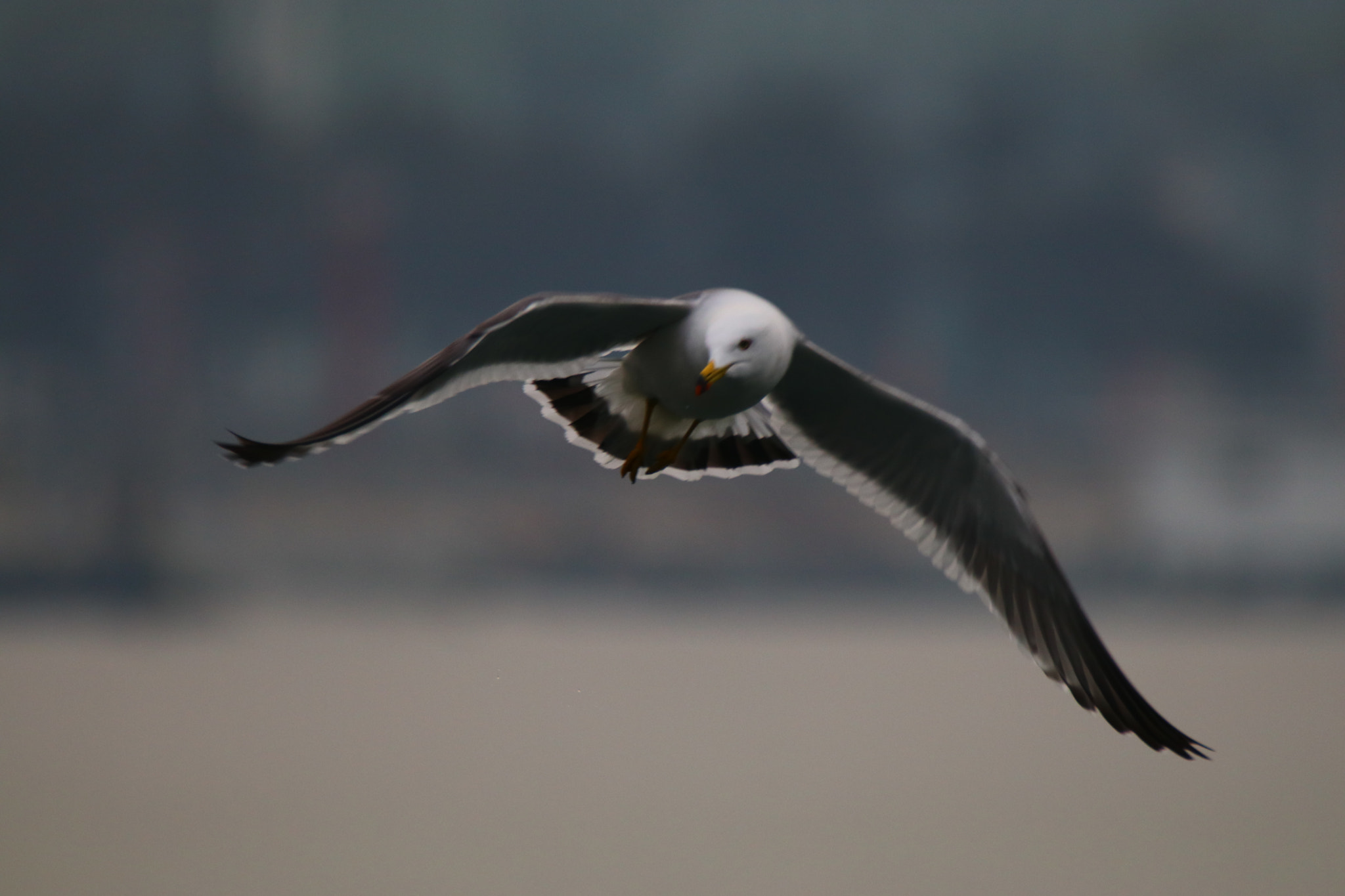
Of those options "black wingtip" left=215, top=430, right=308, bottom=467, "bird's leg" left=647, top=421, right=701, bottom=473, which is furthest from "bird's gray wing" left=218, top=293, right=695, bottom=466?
"bird's leg" left=647, top=421, right=701, bottom=473

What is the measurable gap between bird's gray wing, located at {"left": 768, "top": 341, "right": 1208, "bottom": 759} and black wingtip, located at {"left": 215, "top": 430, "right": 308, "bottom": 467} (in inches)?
41.2

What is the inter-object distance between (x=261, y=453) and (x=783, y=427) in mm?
1222

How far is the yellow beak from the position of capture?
6.23 ft

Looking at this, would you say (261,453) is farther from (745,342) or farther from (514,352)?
(745,342)

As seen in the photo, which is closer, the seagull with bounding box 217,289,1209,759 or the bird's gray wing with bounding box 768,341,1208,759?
the seagull with bounding box 217,289,1209,759

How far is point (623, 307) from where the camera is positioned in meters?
1.98

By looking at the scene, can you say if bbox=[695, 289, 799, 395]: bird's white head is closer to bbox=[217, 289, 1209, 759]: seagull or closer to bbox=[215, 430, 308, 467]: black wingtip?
bbox=[217, 289, 1209, 759]: seagull

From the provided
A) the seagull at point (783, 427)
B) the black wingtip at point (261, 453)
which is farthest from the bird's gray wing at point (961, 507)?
the black wingtip at point (261, 453)

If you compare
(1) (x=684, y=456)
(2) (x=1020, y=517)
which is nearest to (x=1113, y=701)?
(2) (x=1020, y=517)

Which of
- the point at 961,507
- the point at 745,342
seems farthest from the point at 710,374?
the point at 961,507

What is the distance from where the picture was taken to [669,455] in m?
2.41

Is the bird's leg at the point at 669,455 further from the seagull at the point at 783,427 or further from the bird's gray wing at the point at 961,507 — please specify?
the bird's gray wing at the point at 961,507

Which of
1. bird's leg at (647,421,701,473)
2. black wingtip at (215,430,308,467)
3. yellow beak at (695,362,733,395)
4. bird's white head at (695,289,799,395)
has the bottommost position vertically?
black wingtip at (215,430,308,467)

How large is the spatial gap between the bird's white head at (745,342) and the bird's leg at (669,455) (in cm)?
41
